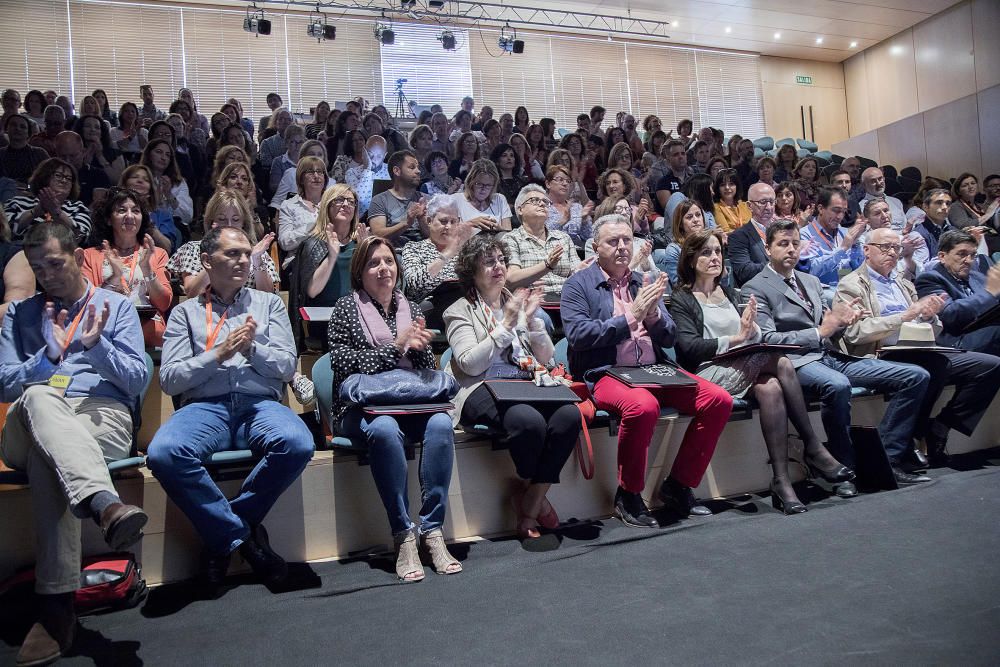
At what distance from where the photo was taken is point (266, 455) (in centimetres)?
236

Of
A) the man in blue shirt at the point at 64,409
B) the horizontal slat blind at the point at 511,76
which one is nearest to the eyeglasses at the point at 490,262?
the man in blue shirt at the point at 64,409

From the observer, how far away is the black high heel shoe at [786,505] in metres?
2.96

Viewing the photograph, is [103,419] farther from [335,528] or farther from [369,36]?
[369,36]

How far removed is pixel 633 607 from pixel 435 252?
222cm

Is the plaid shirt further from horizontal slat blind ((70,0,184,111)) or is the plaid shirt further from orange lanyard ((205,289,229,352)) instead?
horizontal slat blind ((70,0,184,111))

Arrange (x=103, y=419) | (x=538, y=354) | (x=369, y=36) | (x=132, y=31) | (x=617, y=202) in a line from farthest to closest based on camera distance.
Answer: (x=369, y=36) < (x=132, y=31) < (x=617, y=202) < (x=538, y=354) < (x=103, y=419)

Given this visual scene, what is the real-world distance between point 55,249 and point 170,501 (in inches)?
34.1

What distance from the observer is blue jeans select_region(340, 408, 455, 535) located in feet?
8.10

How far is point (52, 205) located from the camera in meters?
4.06

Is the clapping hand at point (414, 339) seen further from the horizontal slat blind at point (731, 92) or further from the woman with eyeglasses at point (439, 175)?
the horizontal slat blind at point (731, 92)

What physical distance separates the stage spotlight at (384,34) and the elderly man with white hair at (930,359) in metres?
8.37

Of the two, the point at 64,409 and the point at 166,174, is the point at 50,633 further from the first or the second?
the point at 166,174

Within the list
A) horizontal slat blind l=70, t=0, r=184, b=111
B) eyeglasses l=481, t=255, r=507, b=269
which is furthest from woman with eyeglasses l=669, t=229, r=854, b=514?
horizontal slat blind l=70, t=0, r=184, b=111

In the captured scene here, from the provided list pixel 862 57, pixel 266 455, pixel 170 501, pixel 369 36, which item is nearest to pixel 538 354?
pixel 266 455
